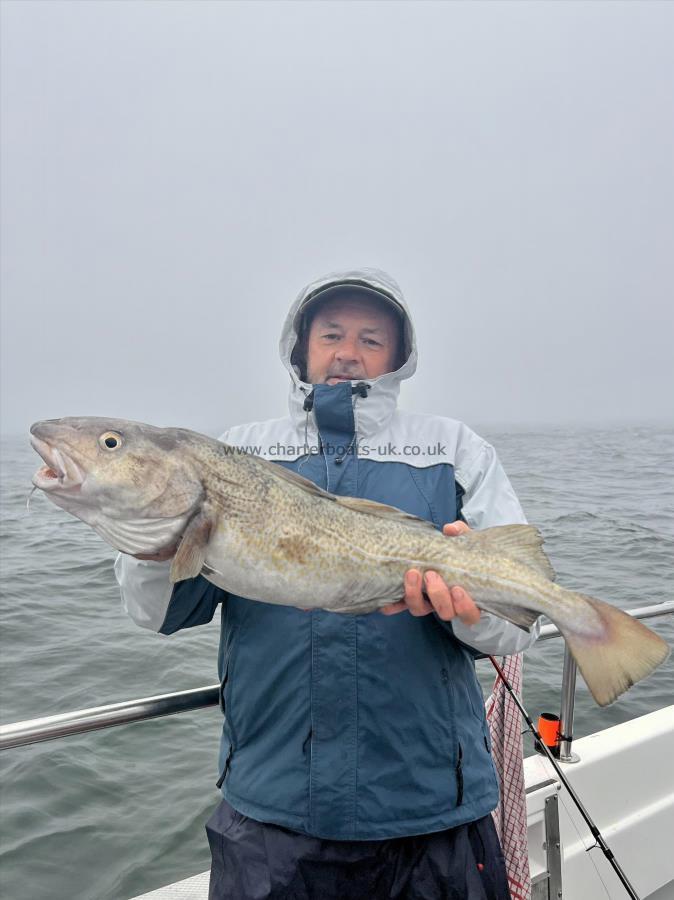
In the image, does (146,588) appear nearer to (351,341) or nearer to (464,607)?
(464,607)

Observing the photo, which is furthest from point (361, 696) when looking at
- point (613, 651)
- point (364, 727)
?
point (613, 651)

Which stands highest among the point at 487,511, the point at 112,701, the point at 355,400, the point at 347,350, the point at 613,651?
the point at 347,350

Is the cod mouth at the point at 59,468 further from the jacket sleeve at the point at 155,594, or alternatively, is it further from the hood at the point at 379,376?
the hood at the point at 379,376

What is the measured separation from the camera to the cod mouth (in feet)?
7.41

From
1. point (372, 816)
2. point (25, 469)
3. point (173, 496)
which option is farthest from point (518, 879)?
point (25, 469)

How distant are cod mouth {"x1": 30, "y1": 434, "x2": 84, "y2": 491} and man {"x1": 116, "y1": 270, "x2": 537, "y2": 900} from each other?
1.30 feet

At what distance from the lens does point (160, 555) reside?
2.32 m

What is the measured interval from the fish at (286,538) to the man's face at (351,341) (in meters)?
0.79

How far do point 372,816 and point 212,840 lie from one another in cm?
69

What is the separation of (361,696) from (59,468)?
4.68 feet

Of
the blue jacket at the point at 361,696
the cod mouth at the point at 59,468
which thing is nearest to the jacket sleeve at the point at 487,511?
the blue jacket at the point at 361,696

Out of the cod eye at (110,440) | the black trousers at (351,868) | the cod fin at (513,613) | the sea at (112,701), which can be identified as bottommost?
the sea at (112,701)

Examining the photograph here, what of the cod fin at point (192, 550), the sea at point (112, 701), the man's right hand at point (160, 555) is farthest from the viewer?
the sea at point (112, 701)

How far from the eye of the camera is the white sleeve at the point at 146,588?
7.68 feet
